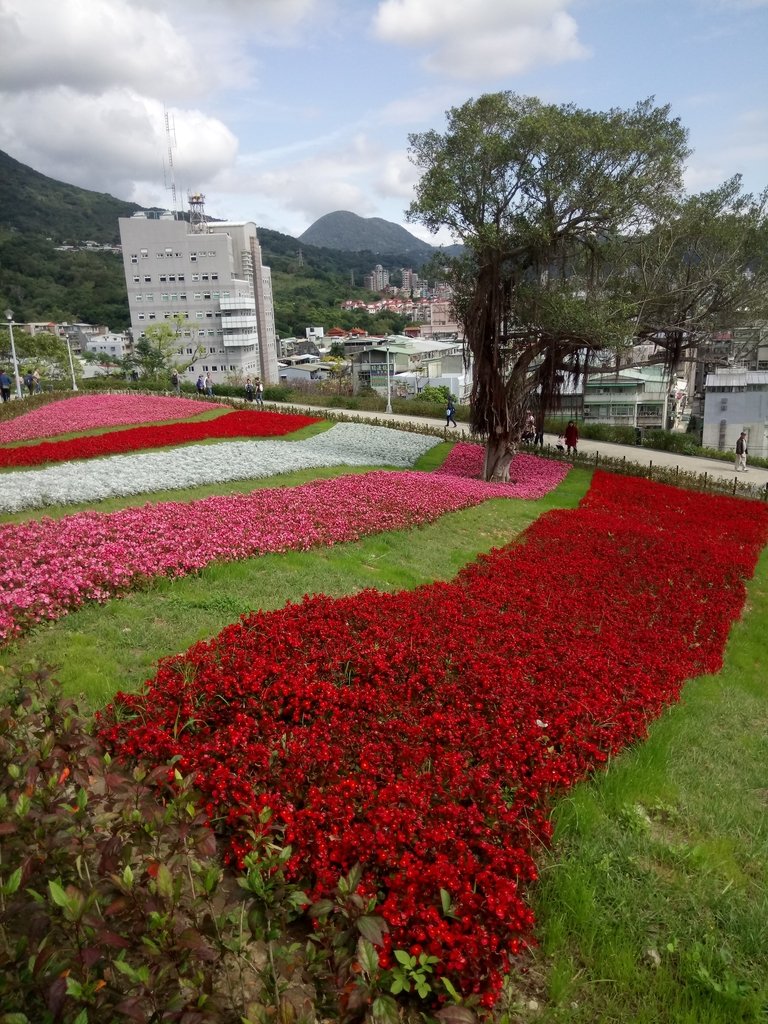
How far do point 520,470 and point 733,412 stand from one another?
1940 cm

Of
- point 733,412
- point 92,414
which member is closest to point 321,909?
point 92,414

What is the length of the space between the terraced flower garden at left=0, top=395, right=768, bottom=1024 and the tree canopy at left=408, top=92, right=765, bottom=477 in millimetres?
6025

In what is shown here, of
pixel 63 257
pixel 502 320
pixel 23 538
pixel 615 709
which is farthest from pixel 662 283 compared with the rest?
pixel 63 257

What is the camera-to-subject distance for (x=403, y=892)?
3186 mm

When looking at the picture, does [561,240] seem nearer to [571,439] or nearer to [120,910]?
[571,439]

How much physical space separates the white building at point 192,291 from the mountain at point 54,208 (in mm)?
87241

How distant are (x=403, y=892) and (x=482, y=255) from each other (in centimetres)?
1535

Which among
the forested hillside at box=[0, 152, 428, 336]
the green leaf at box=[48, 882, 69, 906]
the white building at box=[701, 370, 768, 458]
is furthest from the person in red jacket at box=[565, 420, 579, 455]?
the forested hillside at box=[0, 152, 428, 336]

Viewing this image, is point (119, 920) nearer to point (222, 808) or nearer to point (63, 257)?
point (222, 808)

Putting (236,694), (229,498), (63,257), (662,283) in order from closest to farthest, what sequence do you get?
(236,694)
(229,498)
(662,283)
(63,257)

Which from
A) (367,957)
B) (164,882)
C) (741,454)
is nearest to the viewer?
(164,882)

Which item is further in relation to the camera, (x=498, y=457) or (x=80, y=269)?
(x=80, y=269)

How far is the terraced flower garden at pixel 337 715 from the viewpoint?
8.56 ft

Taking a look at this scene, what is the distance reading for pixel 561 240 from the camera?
15633 mm
